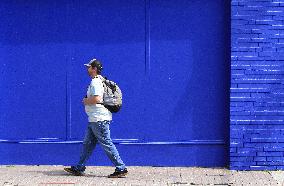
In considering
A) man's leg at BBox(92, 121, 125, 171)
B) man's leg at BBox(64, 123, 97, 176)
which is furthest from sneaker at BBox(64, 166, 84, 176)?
man's leg at BBox(92, 121, 125, 171)

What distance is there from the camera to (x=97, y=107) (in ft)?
31.5

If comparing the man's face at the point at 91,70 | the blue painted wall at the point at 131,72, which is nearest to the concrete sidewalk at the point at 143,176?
the blue painted wall at the point at 131,72

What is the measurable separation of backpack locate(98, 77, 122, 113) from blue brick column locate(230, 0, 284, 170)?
5.62ft

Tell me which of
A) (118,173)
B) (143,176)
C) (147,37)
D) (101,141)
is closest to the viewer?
(101,141)

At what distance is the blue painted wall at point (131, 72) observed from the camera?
10.5 meters

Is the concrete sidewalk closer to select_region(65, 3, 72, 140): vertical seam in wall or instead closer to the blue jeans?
the blue jeans

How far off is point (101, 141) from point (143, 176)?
783 millimetres

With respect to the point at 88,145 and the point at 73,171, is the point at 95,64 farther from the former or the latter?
the point at 73,171

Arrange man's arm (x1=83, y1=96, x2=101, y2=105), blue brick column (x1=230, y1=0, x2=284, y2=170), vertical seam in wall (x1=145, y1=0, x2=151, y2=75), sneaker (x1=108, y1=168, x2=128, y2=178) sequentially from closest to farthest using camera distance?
1. man's arm (x1=83, y1=96, x2=101, y2=105)
2. sneaker (x1=108, y1=168, x2=128, y2=178)
3. blue brick column (x1=230, y1=0, x2=284, y2=170)
4. vertical seam in wall (x1=145, y1=0, x2=151, y2=75)

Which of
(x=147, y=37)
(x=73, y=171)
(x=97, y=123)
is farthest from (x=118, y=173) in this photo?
(x=147, y=37)

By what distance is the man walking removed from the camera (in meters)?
9.57

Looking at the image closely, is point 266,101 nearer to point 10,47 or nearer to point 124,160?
point 124,160

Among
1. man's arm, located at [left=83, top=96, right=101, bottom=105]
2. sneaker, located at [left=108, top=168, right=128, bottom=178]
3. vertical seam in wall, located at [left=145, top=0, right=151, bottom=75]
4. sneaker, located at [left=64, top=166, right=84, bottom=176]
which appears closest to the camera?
man's arm, located at [left=83, top=96, right=101, bottom=105]

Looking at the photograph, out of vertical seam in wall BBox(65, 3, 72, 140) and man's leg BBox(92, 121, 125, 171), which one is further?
vertical seam in wall BBox(65, 3, 72, 140)
